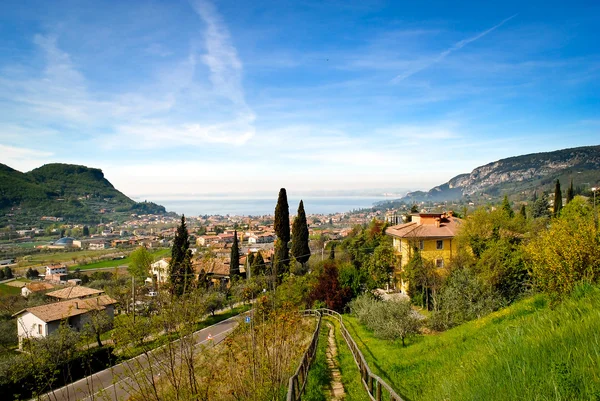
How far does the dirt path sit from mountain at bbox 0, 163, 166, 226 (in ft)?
439

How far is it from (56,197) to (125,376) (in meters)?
174

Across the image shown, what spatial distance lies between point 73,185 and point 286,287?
19917cm

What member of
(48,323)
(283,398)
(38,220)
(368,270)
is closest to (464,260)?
(368,270)

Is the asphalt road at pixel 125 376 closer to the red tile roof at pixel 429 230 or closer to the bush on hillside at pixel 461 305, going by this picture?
the bush on hillside at pixel 461 305

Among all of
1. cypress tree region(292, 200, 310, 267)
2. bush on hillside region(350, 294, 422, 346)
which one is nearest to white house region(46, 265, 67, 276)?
cypress tree region(292, 200, 310, 267)

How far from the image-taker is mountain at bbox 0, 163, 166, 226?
404 feet

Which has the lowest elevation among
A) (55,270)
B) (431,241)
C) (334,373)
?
(55,270)

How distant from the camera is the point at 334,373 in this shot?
33.6 ft

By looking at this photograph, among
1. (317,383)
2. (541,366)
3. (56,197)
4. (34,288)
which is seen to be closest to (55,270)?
(34,288)

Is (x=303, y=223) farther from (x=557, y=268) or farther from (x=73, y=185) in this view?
(x=73, y=185)

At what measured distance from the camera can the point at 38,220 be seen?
124m

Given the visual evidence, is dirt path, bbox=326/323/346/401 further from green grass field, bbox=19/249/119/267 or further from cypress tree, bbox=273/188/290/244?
green grass field, bbox=19/249/119/267

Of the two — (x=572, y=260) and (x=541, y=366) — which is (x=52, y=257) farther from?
(x=541, y=366)

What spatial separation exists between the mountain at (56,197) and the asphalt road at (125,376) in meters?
122
